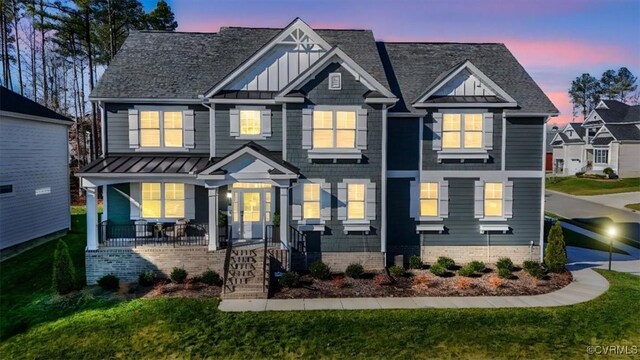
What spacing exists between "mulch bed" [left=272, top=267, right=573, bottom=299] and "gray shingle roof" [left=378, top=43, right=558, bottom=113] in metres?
6.99

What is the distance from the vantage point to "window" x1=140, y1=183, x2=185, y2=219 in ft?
55.8

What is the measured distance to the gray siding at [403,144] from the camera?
17188 millimetres

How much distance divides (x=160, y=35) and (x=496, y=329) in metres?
19.0

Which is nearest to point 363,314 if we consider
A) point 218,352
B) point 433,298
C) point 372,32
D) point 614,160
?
point 433,298

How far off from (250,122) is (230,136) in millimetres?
1009

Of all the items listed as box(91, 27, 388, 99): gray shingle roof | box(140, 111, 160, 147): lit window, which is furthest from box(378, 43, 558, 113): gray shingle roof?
box(140, 111, 160, 147): lit window

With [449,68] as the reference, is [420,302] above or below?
below

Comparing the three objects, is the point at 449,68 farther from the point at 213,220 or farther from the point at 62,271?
the point at 62,271

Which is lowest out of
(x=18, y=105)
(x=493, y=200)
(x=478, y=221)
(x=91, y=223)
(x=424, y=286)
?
(x=424, y=286)

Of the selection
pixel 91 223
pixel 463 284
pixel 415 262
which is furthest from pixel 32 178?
pixel 463 284

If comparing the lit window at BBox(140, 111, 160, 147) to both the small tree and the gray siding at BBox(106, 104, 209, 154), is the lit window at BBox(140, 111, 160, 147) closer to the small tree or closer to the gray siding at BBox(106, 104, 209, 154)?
the gray siding at BBox(106, 104, 209, 154)

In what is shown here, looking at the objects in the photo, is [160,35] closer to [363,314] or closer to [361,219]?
[361,219]

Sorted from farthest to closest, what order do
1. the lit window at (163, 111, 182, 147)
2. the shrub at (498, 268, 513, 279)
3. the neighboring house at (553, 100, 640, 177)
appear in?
the neighboring house at (553, 100, 640, 177) → the lit window at (163, 111, 182, 147) → the shrub at (498, 268, 513, 279)

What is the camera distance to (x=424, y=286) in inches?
587
